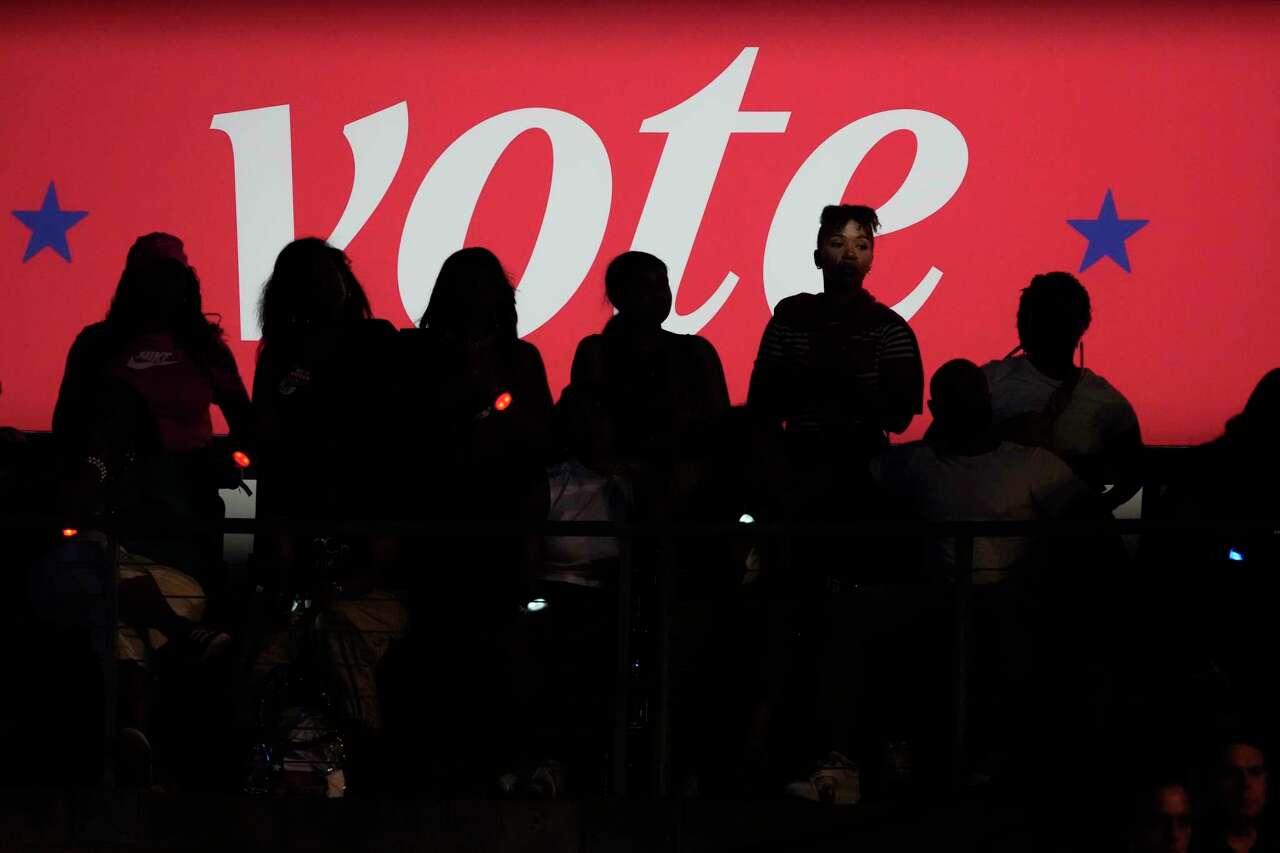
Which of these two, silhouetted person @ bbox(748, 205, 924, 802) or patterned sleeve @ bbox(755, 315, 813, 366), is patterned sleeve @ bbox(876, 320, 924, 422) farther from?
patterned sleeve @ bbox(755, 315, 813, 366)

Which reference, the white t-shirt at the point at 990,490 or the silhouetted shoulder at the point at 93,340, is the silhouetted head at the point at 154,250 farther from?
the white t-shirt at the point at 990,490

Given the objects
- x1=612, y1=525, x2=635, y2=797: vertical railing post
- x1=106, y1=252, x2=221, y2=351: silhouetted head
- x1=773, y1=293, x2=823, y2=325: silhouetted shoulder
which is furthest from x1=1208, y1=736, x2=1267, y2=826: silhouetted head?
x1=106, y1=252, x2=221, y2=351: silhouetted head

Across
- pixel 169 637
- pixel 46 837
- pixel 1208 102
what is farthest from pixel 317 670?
pixel 1208 102

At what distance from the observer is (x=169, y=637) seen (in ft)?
16.7

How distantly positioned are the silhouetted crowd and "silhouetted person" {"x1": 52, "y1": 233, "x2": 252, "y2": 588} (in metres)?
0.01

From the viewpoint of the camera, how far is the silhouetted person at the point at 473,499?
4.88 metres

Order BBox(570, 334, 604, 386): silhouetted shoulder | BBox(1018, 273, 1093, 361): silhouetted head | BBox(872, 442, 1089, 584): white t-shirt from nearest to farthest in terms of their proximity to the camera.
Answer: BBox(872, 442, 1089, 584): white t-shirt → BBox(570, 334, 604, 386): silhouetted shoulder → BBox(1018, 273, 1093, 361): silhouetted head

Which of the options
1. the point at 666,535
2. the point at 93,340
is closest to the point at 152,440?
the point at 93,340

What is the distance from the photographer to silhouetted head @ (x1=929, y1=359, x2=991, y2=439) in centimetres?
514

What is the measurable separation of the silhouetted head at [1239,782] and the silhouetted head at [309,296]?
2.67 meters

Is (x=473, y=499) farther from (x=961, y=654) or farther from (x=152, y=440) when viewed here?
(x=961, y=654)

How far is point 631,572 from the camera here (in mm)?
4875

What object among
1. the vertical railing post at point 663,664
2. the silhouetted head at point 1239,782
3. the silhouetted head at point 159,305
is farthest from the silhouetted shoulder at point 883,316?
the silhouetted head at point 159,305

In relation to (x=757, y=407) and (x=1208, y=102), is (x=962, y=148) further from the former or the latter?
(x=757, y=407)
